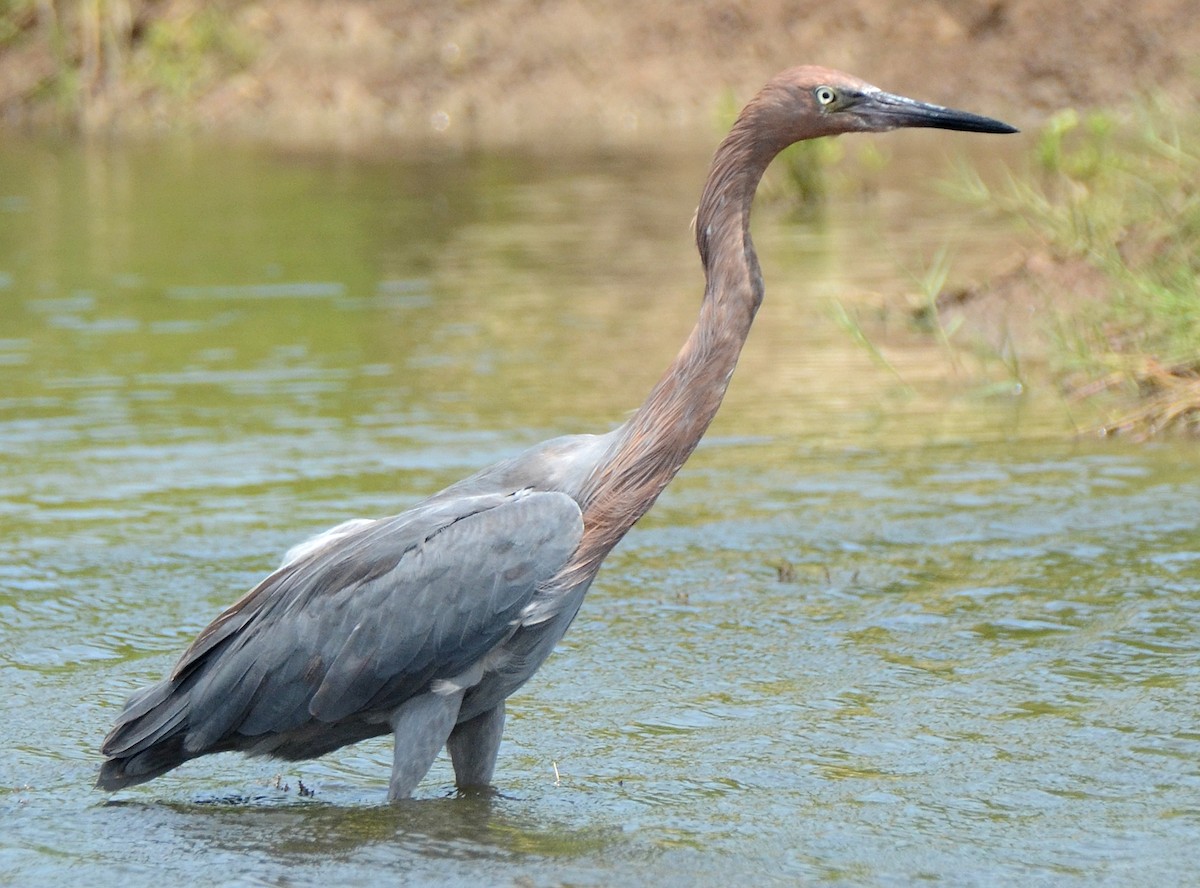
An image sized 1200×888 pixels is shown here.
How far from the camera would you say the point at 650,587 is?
7262 mm

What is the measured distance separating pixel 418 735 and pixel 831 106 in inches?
84.0

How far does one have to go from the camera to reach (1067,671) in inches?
237

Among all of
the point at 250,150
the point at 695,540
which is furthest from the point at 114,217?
the point at 695,540

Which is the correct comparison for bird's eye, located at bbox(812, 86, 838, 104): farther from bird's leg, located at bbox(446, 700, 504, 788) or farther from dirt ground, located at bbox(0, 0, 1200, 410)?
dirt ground, located at bbox(0, 0, 1200, 410)

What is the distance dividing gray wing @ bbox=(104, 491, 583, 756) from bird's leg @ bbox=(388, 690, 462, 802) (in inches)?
1.9

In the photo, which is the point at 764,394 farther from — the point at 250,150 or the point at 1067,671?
the point at 250,150

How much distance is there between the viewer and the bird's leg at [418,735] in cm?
492

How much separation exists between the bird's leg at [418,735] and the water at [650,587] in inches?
4.5

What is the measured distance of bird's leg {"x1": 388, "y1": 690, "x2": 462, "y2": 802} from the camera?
194 inches

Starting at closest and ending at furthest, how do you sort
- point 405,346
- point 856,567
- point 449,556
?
point 449,556, point 856,567, point 405,346

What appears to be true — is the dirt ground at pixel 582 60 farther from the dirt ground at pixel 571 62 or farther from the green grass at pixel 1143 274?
the green grass at pixel 1143 274

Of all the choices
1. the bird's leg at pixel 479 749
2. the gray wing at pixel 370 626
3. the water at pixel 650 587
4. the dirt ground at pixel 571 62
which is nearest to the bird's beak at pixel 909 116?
the gray wing at pixel 370 626

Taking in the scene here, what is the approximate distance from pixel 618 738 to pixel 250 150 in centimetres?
2225

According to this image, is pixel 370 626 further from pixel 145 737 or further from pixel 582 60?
pixel 582 60
